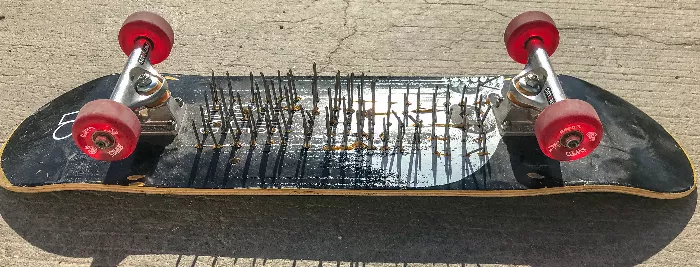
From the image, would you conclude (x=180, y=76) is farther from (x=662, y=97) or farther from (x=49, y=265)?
(x=662, y=97)

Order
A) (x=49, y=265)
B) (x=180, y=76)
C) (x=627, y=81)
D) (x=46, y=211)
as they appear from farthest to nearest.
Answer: (x=627, y=81) → (x=180, y=76) → (x=46, y=211) → (x=49, y=265)

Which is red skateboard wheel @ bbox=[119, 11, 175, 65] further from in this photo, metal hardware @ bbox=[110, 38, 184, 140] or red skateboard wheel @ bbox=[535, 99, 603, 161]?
red skateboard wheel @ bbox=[535, 99, 603, 161]

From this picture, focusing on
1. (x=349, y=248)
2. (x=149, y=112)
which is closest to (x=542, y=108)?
(x=349, y=248)

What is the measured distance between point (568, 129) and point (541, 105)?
38 cm

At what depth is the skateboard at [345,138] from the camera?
3.22 metres

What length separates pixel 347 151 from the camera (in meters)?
3.42

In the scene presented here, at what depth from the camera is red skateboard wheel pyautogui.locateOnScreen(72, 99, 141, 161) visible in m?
2.94

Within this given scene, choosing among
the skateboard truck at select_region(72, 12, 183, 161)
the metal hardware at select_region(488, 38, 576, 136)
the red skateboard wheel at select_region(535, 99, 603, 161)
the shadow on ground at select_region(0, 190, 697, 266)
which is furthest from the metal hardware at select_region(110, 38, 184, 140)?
the red skateboard wheel at select_region(535, 99, 603, 161)

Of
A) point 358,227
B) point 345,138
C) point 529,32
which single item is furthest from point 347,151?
point 529,32

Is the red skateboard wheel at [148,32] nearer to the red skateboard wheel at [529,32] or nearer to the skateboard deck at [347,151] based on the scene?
the skateboard deck at [347,151]

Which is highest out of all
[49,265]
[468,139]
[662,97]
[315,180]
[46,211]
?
[662,97]

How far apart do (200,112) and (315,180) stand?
90 cm

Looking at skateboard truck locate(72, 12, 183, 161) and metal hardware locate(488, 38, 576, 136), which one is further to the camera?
metal hardware locate(488, 38, 576, 136)

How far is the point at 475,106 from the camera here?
371 cm
